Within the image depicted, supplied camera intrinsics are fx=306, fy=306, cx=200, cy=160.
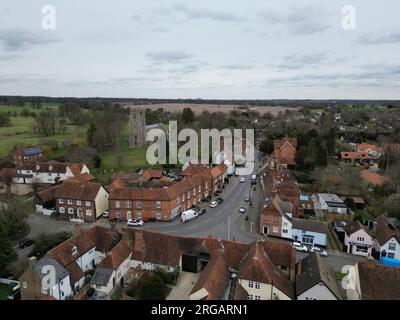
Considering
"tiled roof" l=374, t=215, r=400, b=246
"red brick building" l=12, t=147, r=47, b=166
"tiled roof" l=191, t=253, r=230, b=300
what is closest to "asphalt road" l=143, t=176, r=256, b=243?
"tiled roof" l=191, t=253, r=230, b=300

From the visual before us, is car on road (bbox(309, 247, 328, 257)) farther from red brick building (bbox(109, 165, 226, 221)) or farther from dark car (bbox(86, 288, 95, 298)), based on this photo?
dark car (bbox(86, 288, 95, 298))

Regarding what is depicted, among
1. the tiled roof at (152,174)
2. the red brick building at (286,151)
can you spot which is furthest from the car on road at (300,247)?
the red brick building at (286,151)

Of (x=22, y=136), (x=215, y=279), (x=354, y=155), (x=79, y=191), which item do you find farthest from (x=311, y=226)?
(x=22, y=136)

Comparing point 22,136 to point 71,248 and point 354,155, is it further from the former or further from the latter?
point 354,155

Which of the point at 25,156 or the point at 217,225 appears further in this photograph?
the point at 25,156

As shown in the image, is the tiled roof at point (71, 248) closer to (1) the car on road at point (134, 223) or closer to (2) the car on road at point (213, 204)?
(1) the car on road at point (134, 223)
